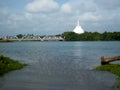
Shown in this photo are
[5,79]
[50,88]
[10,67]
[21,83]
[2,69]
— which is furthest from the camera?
[10,67]

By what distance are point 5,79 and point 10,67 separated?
917 cm

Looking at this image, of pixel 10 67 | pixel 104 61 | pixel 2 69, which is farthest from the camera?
pixel 104 61

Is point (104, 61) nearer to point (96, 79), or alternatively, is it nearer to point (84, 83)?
point (96, 79)

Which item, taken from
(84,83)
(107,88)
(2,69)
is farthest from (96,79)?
(2,69)

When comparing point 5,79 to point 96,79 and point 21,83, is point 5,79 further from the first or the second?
point 96,79

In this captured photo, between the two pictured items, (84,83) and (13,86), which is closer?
(13,86)

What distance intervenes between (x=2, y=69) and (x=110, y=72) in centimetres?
1224

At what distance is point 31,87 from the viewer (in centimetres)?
2508

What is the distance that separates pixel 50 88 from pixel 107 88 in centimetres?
454

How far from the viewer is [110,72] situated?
119ft

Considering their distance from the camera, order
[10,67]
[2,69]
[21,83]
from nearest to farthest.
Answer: [21,83]
[2,69]
[10,67]

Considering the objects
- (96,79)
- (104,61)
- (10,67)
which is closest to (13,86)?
(96,79)

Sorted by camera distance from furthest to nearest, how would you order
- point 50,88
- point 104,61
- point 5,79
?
point 104,61 < point 5,79 < point 50,88

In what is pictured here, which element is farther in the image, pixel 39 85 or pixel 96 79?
pixel 96 79
